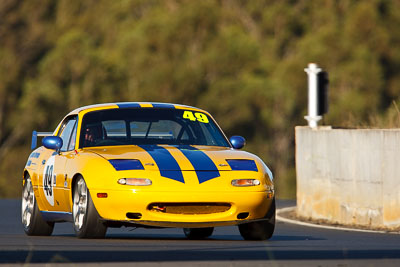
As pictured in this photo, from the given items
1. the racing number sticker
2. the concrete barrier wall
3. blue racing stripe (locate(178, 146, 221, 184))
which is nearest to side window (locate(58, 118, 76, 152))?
the racing number sticker

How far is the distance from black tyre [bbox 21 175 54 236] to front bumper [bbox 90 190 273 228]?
2281mm

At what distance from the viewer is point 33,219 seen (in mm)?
13578

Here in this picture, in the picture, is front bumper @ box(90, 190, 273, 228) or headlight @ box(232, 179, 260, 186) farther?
headlight @ box(232, 179, 260, 186)

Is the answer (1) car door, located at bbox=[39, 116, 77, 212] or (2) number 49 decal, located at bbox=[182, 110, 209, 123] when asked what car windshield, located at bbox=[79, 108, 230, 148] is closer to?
(2) number 49 decal, located at bbox=[182, 110, 209, 123]

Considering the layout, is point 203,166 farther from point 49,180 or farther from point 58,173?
point 49,180

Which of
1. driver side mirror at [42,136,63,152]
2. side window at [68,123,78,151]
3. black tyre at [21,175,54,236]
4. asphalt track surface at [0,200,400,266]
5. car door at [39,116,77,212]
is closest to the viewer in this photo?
asphalt track surface at [0,200,400,266]

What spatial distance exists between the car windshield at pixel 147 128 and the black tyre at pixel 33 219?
4.72 ft

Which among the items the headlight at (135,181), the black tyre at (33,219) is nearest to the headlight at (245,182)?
the headlight at (135,181)

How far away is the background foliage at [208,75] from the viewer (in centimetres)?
5997

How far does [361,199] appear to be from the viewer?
17094 millimetres

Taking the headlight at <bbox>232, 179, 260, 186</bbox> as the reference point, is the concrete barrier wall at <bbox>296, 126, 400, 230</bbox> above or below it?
below

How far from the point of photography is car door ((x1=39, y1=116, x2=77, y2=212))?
40.8ft

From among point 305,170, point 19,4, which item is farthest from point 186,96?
point 305,170

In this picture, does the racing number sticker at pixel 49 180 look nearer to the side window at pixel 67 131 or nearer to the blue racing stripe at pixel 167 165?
the side window at pixel 67 131
